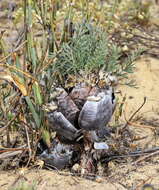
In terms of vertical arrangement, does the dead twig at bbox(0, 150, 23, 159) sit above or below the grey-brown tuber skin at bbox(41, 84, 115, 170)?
below

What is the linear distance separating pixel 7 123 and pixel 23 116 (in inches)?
2.9

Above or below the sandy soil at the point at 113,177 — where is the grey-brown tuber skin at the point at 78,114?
above

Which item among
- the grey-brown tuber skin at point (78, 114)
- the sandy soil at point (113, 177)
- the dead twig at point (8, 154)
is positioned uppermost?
the grey-brown tuber skin at point (78, 114)

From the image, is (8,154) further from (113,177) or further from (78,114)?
(113,177)

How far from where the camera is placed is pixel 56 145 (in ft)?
5.47

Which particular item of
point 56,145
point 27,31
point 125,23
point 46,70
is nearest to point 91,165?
point 56,145

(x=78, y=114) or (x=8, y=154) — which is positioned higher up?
(x=78, y=114)

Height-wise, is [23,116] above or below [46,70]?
below

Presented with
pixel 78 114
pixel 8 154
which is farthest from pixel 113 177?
pixel 8 154

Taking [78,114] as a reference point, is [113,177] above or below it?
below

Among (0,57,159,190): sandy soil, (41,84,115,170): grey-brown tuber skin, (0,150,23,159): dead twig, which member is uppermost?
(41,84,115,170): grey-brown tuber skin

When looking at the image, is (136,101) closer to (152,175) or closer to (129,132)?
(129,132)

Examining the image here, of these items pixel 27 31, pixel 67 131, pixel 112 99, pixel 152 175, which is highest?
pixel 27 31

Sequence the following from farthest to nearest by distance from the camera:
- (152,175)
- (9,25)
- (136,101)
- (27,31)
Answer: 1. (9,25)
2. (136,101)
3. (152,175)
4. (27,31)
